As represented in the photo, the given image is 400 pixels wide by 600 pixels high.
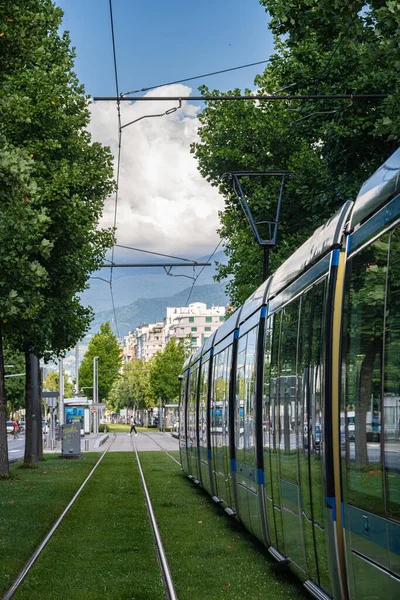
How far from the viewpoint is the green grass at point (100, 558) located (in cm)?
1037

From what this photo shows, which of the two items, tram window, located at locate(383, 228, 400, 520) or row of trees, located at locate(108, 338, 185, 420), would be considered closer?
tram window, located at locate(383, 228, 400, 520)

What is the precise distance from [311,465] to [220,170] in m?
23.7

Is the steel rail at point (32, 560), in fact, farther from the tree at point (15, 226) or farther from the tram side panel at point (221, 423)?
the tree at point (15, 226)

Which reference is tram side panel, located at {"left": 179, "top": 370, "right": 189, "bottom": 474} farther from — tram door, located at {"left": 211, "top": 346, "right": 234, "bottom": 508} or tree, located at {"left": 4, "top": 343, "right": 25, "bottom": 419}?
tree, located at {"left": 4, "top": 343, "right": 25, "bottom": 419}

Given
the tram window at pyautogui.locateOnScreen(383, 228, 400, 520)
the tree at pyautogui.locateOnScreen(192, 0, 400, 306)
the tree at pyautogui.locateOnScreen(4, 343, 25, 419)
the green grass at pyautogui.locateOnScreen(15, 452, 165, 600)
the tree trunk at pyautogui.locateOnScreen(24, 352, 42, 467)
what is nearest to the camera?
the tram window at pyautogui.locateOnScreen(383, 228, 400, 520)

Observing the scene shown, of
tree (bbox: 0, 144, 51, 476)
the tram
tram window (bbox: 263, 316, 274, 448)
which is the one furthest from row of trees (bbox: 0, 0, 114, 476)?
the tram

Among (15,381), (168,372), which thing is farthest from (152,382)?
(15,381)

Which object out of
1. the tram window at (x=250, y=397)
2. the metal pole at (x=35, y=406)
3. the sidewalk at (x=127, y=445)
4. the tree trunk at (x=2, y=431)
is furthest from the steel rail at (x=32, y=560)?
the sidewalk at (x=127, y=445)

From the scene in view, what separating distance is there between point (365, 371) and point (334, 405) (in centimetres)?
96

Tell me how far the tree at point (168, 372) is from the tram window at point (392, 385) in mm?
123285

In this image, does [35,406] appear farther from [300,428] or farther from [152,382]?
[152,382]

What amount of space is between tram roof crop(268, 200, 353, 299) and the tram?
2 centimetres

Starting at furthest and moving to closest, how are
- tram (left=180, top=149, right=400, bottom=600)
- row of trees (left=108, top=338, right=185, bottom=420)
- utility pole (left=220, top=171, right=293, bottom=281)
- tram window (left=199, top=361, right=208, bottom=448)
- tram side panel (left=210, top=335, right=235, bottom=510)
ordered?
row of trees (left=108, top=338, right=185, bottom=420) → utility pole (left=220, top=171, right=293, bottom=281) → tram window (left=199, top=361, right=208, bottom=448) → tram side panel (left=210, top=335, right=235, bottom=510) → tram (left=180, top=149, right=400, bottom=600)

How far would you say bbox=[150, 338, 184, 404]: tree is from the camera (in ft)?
426
